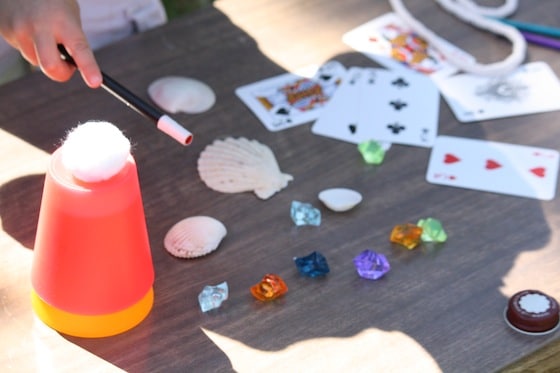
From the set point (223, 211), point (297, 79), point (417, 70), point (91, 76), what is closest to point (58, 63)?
point (91, 76)

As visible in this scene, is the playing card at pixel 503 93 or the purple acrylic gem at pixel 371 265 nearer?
the purple acrylic gem at pixel 371 265

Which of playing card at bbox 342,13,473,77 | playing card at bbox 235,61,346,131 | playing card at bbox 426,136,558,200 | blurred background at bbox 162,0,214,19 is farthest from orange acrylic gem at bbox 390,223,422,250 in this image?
blurred background at bbox 162,0,214,19

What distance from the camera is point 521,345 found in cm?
88

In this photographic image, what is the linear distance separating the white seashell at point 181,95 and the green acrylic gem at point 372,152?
227 mm

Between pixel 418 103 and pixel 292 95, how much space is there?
6.9 inches

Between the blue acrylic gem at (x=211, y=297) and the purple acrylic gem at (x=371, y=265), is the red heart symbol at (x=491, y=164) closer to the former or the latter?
the purple acrylic gem at (x=371, y=265)

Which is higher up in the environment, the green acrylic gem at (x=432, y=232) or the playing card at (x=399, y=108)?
the green acrylic gem at (x=432, y=232)

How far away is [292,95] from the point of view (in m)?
1.22

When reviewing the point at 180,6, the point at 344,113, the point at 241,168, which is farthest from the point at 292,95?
the point at 180,6

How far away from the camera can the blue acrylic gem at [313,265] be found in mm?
952

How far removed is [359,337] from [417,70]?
526 millimetres

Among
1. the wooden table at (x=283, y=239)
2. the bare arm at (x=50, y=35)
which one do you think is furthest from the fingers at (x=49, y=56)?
the wooden table at (x=283, y=239)

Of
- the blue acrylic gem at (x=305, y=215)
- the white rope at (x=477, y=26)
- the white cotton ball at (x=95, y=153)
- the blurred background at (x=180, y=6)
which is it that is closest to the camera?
the white cotton ball at (x=95, y=153)

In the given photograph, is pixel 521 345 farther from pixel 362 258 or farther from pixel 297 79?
pixel 297 79
